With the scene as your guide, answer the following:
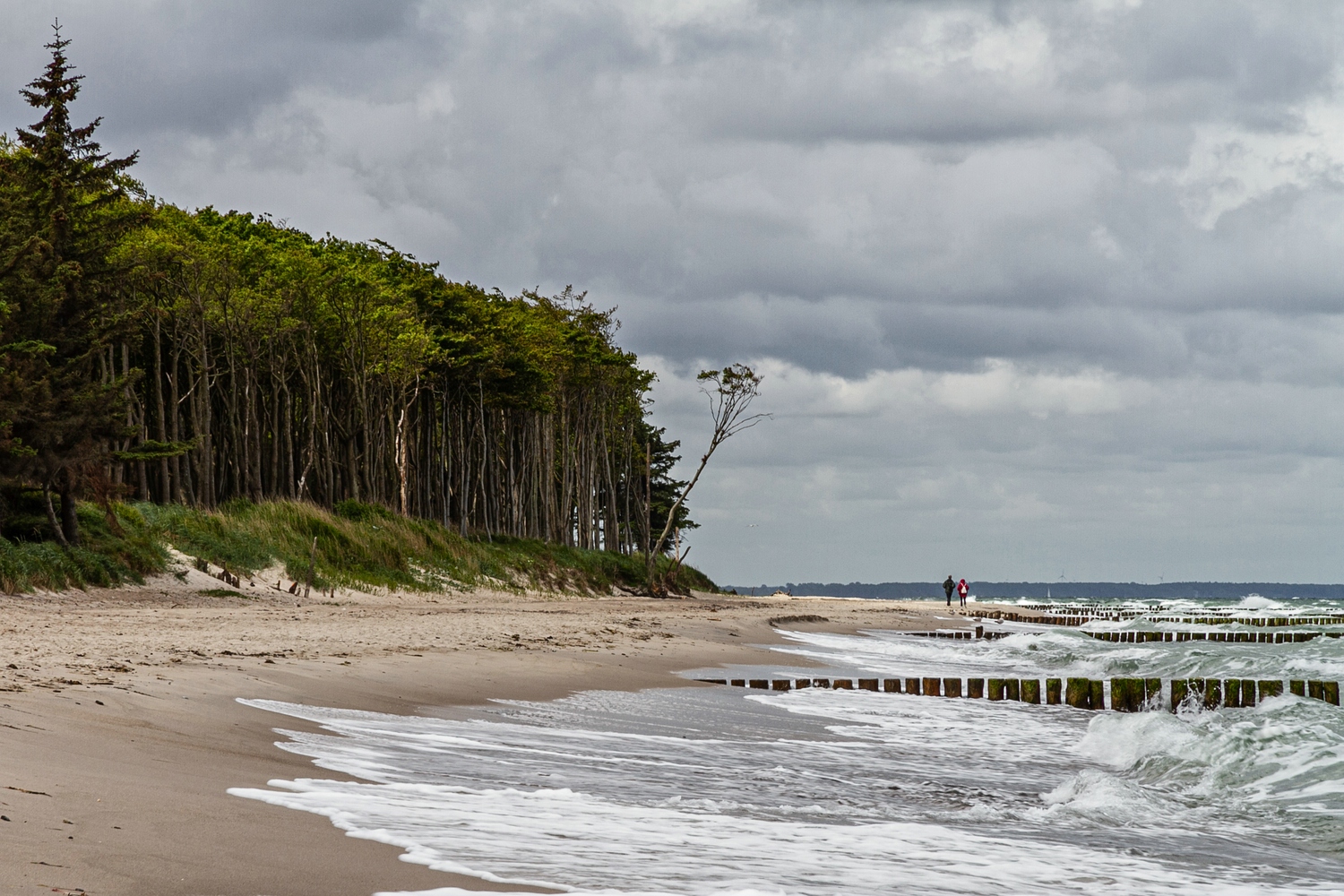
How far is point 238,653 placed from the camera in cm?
1291

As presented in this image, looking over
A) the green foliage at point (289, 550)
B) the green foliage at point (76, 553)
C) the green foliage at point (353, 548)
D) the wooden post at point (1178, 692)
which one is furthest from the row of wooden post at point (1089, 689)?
the green foliage at point (353, 548)

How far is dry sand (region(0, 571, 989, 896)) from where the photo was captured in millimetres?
4320

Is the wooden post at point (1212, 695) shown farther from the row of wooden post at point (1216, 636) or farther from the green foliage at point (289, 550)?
the row of wooden post at point (1216, 636)

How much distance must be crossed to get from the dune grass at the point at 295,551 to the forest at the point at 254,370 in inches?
38.7

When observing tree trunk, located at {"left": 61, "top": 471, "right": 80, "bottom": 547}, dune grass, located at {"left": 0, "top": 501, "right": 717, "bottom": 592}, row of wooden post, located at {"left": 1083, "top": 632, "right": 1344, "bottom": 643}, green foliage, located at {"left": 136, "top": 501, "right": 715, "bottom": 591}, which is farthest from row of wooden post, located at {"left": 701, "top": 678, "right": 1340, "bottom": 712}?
row of wooden post, located at {"left": 1083, "top": 632, "right": 1344, "bottom": 643}

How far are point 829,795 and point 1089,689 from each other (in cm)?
979

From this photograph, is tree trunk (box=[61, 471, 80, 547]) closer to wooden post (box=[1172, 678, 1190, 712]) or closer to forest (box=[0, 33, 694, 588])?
forest (box=[0, 33, 694, 588])

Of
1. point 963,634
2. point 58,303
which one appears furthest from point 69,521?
point 963,634

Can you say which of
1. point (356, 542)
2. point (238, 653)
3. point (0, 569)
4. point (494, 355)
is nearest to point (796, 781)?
point (238, 653)

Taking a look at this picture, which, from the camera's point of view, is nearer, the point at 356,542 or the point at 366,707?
the point at 366,707

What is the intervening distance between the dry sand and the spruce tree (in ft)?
10.6

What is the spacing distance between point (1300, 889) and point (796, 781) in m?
3.29

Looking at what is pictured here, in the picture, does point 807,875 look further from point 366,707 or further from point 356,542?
point 356,542

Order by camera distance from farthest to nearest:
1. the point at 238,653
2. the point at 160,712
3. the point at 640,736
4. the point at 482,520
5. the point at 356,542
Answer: the point at 482,520 < the point at 356,542 < the point at 238,653 < the point at 640,736 < the point at 160,712
